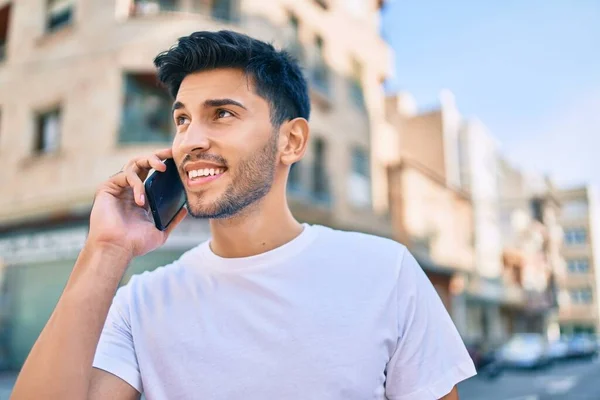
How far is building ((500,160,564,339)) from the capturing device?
1483 inches

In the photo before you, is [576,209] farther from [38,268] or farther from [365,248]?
[365,248]

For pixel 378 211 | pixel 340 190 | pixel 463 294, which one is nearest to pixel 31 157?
pixel 340 190

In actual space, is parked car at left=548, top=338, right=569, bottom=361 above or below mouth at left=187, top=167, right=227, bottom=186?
below

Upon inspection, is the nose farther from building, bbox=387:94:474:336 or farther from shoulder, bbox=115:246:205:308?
building, bbox=387:94:474:336

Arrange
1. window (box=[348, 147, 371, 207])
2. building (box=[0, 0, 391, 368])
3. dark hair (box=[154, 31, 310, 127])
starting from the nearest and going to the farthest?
dark hair (box=[154, 31, 310, 127])
building (box=[0, 0, 391, 368])
window (box=[348, 147, 371, 207])

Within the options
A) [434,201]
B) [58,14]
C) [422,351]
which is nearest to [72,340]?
[422,351]

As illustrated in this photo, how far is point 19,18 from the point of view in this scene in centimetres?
1290

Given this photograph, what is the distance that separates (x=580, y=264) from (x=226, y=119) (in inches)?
2537

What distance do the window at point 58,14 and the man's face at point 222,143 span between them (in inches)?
474

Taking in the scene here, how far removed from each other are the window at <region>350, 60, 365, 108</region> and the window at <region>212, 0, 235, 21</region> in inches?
206

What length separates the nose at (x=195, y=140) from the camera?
1.63 metres

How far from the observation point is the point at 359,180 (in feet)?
52.0

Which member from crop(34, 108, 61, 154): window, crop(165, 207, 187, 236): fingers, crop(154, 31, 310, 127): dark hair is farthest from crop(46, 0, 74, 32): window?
crop(165, 207, 187, 236): fingers

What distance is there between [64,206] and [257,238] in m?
10.5
